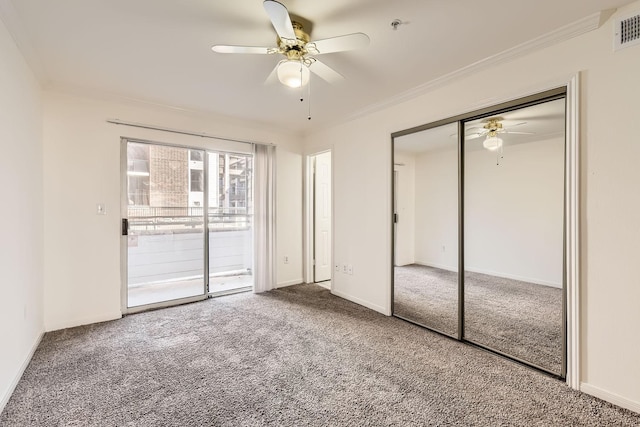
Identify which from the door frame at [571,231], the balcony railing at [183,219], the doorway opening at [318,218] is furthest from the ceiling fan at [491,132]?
the balcony railing at [183,219]

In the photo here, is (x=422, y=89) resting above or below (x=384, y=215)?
above

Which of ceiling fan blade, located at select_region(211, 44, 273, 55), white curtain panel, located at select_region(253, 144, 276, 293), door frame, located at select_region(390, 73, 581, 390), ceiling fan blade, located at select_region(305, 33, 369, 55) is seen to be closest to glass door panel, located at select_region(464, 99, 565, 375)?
door frame, located at select_region(390, 73, 581, 390)

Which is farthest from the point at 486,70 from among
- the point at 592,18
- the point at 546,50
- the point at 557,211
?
the point at 557,211

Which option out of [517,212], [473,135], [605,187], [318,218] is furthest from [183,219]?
[605,187]

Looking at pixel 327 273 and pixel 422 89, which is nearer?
pixel 422 89

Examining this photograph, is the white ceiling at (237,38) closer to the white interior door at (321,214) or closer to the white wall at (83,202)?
the white wall at (83,202)

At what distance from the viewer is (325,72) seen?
101 inches

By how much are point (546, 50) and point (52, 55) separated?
3.92 m

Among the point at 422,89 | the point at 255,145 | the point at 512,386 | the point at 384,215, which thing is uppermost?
the point at 422,89

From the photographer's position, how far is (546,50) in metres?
2.19

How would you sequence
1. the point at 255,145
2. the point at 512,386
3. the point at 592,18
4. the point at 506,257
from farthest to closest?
1. the point at 255,145
2. the point at 506,257
3. the point at 512,386
4. the point at 592,18

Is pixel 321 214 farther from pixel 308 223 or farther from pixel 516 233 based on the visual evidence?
pixel 516 233

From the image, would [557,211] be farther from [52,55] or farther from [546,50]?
[52,55]

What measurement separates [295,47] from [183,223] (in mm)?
2876
